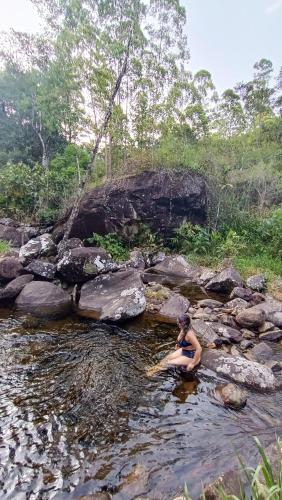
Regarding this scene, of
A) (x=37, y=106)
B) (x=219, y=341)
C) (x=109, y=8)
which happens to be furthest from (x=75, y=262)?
(x=37, y=106)

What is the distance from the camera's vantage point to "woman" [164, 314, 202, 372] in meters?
5.96

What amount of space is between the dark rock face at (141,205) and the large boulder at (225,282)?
435cm

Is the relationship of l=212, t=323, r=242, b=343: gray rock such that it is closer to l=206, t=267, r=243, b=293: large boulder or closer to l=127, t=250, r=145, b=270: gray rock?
l=206, t=267, r=243, b=293: large boulder

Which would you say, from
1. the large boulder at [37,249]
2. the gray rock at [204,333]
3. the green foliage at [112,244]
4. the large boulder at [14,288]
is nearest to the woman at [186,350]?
the gray rock at [204,333]

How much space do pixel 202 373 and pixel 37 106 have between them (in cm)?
2467

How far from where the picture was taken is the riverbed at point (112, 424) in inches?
140

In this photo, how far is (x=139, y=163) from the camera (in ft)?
48.0

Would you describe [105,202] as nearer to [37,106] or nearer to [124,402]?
[124,402]

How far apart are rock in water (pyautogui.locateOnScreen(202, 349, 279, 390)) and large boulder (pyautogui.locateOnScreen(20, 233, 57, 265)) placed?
8.05 metres

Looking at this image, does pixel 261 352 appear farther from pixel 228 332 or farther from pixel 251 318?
pixel 251 318

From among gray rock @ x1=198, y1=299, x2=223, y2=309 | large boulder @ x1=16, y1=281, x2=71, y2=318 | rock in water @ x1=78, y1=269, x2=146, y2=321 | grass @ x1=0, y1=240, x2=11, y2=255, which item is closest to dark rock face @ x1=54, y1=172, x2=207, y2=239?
grass @ x1=0, y1=240, x2=11, y2=255

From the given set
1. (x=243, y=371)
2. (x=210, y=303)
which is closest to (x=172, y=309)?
(x=210, y=303)

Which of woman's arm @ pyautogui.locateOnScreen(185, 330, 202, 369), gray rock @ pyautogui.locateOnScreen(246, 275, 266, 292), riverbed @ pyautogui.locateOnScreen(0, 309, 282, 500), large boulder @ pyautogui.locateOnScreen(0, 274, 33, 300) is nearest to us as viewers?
riverbed @ pyautogui.locateOnScreen(0, 309, 282, 500)

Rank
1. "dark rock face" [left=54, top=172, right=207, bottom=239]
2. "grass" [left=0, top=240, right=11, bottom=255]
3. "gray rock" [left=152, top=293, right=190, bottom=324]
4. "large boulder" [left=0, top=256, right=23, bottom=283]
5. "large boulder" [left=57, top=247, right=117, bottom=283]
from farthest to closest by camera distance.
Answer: "dark rock face" [left=54, top=172, right=207, bottom=239]
"grass" [left=0, top=240, right=11, bottom=255]
"large boulder" [left=0, top=256, right=23, bottom=283]
"large boulder" [left=57, top=247, right=117, bottom=283]
"gray rock" [left=152, top=293, right=190, bottom=324]
